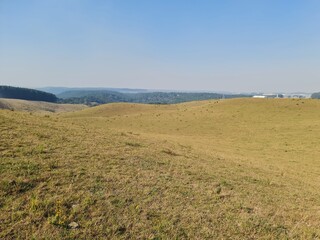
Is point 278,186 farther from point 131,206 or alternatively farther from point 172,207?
point 131,206

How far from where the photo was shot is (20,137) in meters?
13.2

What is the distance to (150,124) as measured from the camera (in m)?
47.0

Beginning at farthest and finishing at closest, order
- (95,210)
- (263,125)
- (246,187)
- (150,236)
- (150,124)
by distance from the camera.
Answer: (150,124) < (263,125) < (246,187) < (95,210) < (150,236)

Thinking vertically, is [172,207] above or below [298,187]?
above

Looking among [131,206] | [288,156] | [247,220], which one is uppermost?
[131,206]

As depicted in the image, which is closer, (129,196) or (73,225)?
(73,225)

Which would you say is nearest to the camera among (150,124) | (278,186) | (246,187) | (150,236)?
(150,236)

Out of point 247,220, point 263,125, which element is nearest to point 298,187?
point 247,220

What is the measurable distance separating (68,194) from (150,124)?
3856cm

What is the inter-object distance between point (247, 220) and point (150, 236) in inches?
141

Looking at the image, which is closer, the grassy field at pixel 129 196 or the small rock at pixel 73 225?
the small rock at pixel 73 225

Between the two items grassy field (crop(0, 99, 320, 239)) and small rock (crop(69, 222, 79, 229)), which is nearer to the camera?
small rock (crop(69, 222, 79, 229))

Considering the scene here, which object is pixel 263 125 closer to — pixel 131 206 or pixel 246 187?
pixel 246 187

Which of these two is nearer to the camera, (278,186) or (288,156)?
(278,186)
